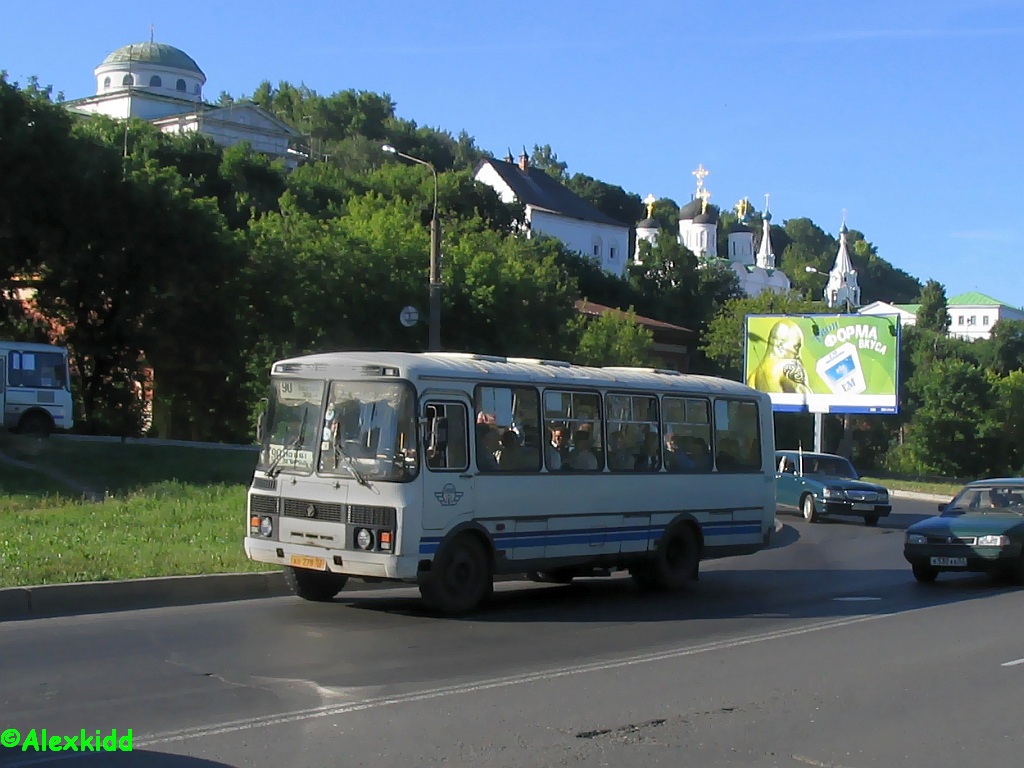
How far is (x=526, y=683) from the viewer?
9.27m

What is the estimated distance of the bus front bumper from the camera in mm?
12156

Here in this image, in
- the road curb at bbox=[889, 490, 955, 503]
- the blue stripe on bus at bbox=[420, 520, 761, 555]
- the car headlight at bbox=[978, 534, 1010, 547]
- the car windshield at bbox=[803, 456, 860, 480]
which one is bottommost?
the road curb at bbox=[889, 490, 955, 503]

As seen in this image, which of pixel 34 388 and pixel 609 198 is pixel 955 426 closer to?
pixel 34 388

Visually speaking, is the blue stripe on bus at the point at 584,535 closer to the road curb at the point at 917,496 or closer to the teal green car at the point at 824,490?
the teal green car at the point at 824,490

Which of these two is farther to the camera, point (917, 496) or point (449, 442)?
point (917, 496)

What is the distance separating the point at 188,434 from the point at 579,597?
32104 millimetres

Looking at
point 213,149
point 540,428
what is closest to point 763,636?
point 540,428

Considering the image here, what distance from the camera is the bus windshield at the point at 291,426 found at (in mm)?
12961

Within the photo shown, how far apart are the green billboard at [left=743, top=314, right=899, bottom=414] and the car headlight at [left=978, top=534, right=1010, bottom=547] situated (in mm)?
27758

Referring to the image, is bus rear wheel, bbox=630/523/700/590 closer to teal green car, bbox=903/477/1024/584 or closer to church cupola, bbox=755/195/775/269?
teal green car, bbox=903/477/1024/584

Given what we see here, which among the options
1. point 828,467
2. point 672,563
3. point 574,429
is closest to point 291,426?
point 574,429

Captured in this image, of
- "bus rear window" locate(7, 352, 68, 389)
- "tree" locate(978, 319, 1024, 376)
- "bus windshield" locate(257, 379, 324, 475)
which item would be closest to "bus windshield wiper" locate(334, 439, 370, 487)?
"bus windshield" locate(257, 379, 324, 475)

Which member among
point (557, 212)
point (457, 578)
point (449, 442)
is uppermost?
point (557, 212)

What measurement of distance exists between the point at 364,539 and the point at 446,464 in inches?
46.9
